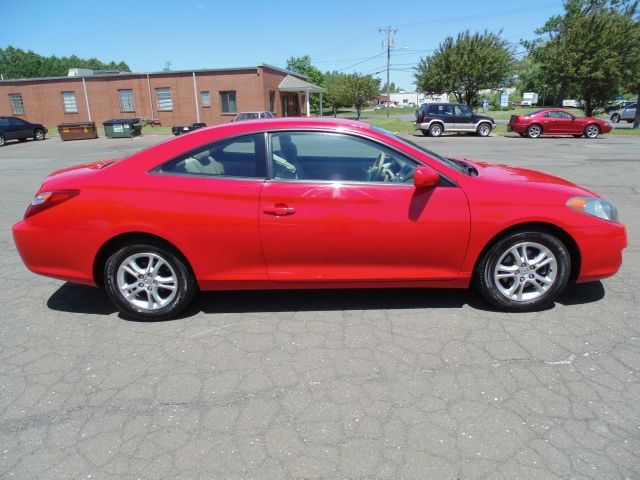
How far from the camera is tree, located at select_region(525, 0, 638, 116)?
2505 centimetres

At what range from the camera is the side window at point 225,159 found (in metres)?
3.37

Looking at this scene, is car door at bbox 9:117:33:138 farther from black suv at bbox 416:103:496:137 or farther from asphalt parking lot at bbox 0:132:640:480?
asphalt parking lot at bbox 0:132:640:480

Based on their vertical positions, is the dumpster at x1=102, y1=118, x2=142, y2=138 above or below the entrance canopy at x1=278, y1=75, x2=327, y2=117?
below

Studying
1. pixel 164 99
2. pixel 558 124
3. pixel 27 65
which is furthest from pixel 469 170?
pixel 27 65

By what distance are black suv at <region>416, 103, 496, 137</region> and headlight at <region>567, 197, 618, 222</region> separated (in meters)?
22.5

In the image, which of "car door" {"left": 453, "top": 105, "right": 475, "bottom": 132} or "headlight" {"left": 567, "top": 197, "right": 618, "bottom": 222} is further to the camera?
"car door" {"left": 453, "top": 105, "right": 475, "bottom": 132}

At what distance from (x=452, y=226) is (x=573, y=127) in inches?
934

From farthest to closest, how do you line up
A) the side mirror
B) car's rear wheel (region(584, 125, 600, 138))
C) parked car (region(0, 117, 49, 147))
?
parked car (region(0, 117, 49, 147))
car's rear wheel (region(584, 125, 600, 138))
the side mirror

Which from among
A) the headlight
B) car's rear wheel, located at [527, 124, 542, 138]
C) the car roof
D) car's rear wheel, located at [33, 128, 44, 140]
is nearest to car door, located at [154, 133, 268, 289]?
the car roof

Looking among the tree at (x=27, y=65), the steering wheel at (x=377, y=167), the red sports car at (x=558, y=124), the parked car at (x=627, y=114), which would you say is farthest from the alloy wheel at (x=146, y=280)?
the tree at (x=27, y=65)

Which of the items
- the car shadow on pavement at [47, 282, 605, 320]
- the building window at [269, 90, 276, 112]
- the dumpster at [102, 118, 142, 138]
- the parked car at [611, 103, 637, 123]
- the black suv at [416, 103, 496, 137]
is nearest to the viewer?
the car shadow on pavement at [47, 282, 605, 320]

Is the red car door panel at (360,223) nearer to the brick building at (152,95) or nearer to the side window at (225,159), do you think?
the side window at (225,159)

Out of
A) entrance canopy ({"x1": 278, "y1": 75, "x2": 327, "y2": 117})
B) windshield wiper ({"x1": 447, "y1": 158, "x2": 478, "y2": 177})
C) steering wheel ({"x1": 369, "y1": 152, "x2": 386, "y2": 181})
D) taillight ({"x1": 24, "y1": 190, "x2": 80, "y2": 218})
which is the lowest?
taillight ({"x1": 24, "y1": 190, "x2": 80, "y2": 218})

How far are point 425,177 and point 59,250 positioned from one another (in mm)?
2915
